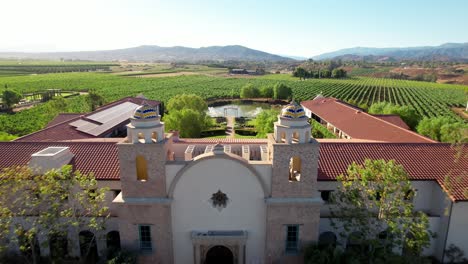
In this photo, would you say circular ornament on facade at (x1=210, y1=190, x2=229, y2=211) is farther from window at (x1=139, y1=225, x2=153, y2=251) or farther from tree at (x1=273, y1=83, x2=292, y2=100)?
tree at (x1=273, y1=83, x2=292, y2=100)

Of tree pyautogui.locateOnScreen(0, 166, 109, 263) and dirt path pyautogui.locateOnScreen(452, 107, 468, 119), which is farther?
dirt path pyautogui.locateOnScreen(452, 107, 468, 119)

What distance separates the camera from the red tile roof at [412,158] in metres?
22.4

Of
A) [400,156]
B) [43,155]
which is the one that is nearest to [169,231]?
[43,155]

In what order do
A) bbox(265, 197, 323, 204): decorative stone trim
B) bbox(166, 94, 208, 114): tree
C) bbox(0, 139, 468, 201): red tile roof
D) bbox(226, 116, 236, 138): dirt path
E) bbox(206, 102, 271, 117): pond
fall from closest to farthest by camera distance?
bbox(265, 197, 323, 204): decorative stone trim
bbox(0, 139, 468, 201): red tile roof
bbox(226, 116, 236, 138): dirt path
bbox(166, 94, 208, 114): tree
bbox(206, 102, 271, 117): pond

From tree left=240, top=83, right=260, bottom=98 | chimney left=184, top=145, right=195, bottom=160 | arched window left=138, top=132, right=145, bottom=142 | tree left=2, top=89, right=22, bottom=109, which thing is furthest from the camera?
tree left=240, top=83, right=260, bottom=98

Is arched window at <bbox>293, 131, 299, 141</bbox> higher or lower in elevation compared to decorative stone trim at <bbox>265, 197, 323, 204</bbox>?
higher

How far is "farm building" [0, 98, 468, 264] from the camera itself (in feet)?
63.5

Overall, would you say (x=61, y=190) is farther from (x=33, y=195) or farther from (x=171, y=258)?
(x=171, y=258)

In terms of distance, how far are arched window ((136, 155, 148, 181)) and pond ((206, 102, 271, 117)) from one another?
224 ft

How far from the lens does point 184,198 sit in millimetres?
19891

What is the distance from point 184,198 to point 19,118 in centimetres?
7055

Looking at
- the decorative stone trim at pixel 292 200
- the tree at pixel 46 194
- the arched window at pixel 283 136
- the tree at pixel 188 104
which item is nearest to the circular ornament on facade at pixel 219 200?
the decorative stone trim at pixel 292 200

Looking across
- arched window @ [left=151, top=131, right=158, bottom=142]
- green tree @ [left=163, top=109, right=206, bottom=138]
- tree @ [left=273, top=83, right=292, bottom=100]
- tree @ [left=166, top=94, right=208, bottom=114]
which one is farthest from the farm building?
tree @ [left=273, top=83, right=292, bottom=100]

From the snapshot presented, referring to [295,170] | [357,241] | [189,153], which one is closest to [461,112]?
[357,241]
